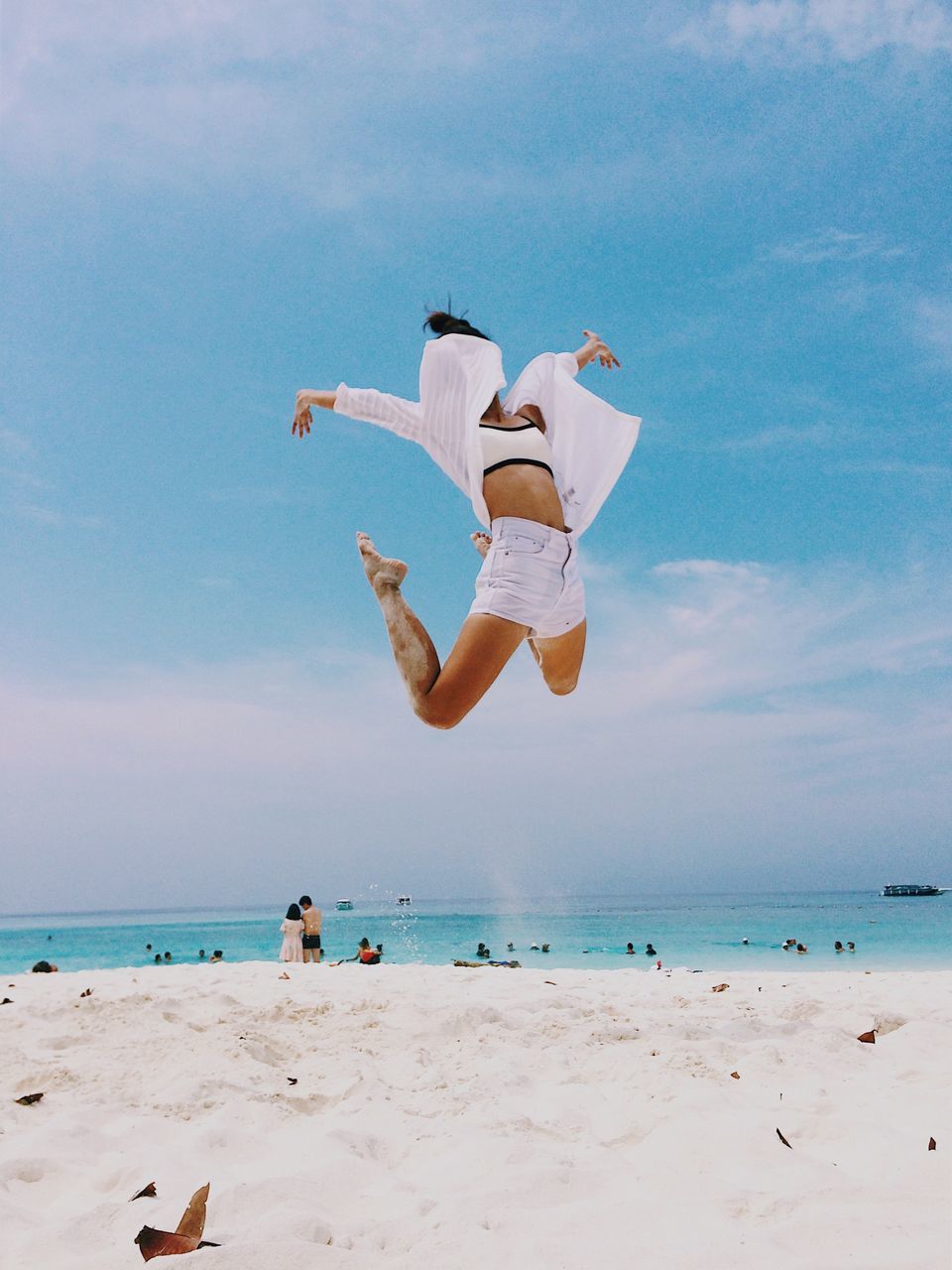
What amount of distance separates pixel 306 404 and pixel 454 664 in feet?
5.04

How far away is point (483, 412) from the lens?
354 cm

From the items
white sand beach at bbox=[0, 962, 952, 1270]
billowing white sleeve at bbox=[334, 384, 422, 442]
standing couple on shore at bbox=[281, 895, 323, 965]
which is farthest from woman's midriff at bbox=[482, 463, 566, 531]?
standing couple on shore at bbox=[281, 895, 323, 965]

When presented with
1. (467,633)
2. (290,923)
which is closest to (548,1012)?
(467,633)

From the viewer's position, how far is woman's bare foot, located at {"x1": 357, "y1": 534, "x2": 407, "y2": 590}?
3.72 metres

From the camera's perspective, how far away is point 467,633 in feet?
11.1

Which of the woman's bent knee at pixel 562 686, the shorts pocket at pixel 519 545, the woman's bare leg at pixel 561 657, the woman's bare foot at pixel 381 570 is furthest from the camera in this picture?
the woman's bent knee at pixel 562 686

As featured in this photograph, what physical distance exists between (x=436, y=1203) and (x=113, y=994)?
3.78 m

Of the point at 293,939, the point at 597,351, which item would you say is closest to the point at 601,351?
the point at 597,351

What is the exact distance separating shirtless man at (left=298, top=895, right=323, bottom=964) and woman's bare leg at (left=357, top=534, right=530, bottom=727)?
35.0 ft

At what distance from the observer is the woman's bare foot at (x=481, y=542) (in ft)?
14.2

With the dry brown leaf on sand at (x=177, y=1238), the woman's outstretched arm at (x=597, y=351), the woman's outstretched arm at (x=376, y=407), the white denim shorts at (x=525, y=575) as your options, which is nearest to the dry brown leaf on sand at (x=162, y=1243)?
the dry brown leaf on sand at (x=177, y=1238)

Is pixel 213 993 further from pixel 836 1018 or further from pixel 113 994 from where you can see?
pixel 836 1018

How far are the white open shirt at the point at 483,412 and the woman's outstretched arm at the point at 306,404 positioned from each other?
0.21 ft

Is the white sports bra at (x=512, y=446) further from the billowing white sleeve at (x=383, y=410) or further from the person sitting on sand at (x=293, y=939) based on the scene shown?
the person sitting on sand at (x=293, y=939)
